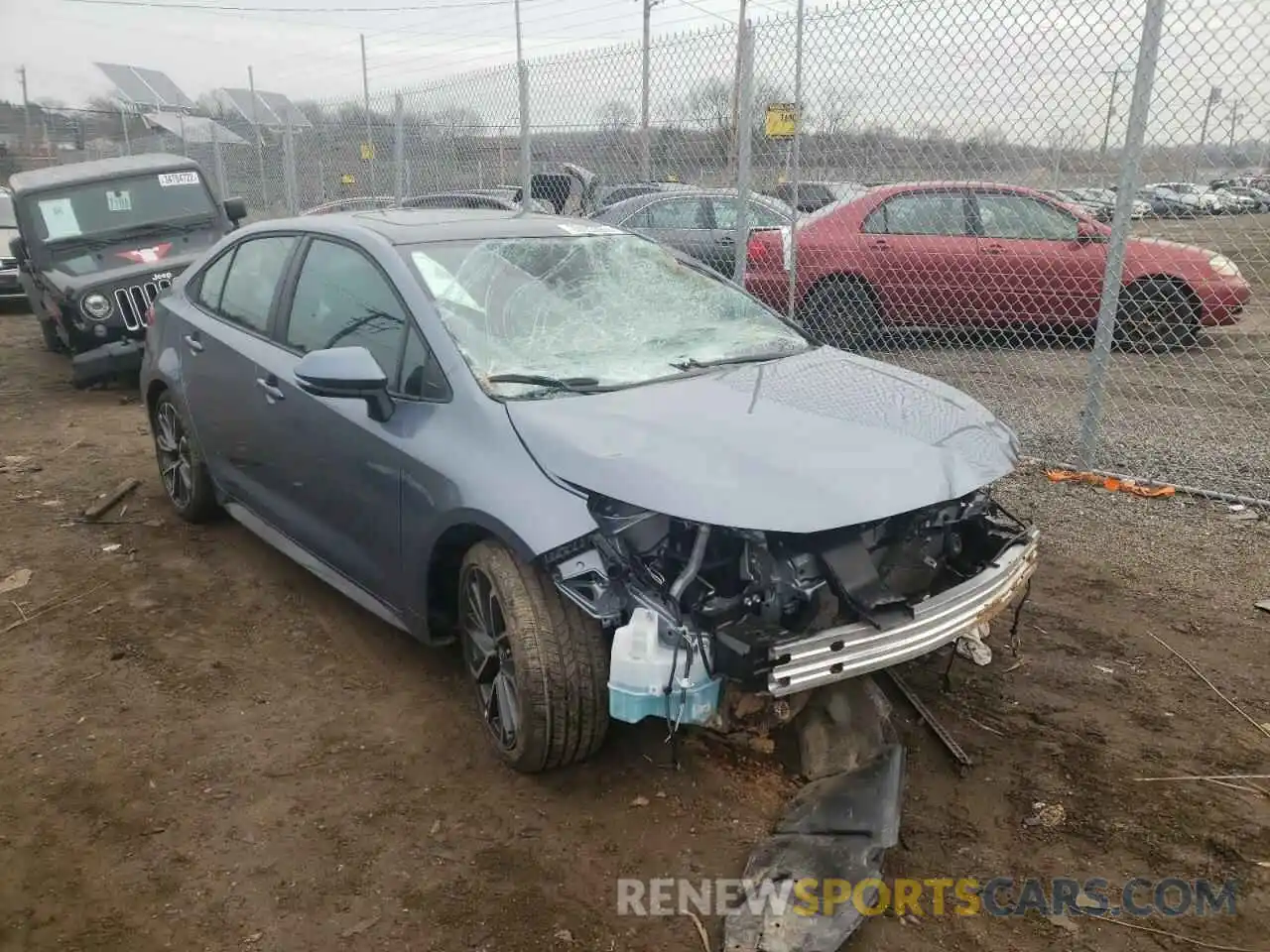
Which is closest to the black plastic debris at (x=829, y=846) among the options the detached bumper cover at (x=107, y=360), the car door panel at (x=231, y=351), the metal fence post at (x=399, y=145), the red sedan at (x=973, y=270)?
the car door panel at (x=231, y=351)

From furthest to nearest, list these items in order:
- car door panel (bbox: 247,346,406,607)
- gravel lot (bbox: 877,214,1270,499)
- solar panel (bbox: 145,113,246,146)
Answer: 1. solar panel (bbox: 145,113,246,146)
2. gravel lot (bbox: 877,214,1270,499)
3. car door panel (bbox: 247,346,406,607)

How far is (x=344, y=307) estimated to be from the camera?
370 centimetres

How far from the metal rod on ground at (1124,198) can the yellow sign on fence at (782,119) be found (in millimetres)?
2147

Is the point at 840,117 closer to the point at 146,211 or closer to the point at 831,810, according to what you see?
the point at 831,810

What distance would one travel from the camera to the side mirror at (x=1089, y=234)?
705 centimetres

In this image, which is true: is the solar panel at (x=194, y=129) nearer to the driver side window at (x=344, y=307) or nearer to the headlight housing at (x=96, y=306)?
the headlight housing at (x=96, y=306)

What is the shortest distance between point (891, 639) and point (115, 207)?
8.86 m

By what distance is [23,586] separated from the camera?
4.52m

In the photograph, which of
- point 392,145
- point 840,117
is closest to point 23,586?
point 840,117

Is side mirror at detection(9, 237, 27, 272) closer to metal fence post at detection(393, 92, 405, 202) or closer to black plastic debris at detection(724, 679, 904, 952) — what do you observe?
metal fence post at detection(393, 92, 405, 202)

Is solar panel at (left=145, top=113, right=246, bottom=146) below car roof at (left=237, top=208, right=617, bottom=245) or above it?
above

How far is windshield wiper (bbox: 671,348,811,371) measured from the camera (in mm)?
3438

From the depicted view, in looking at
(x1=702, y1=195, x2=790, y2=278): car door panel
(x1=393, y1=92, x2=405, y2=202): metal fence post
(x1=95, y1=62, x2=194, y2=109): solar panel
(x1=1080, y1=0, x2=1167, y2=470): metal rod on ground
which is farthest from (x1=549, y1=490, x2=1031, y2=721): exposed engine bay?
(x1=95, y1=62, x2=194, y2=109): solar panel

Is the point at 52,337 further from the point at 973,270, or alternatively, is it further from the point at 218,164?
the point at 973,270
